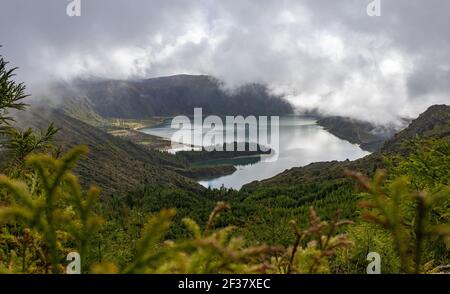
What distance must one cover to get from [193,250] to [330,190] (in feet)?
473

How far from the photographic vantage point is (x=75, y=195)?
128 inches

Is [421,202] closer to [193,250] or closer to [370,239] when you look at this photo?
[193,250]

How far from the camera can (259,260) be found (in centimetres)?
421

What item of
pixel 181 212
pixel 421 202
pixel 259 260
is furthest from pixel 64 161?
pixel 181 212

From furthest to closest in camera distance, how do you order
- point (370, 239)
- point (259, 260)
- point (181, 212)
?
1. point (181, 212)
2. point (370, 239)
3. point (259, 260)

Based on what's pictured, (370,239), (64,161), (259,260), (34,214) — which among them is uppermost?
(64,161)

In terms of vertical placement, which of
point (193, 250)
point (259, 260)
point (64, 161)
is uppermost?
point (64, 161)
